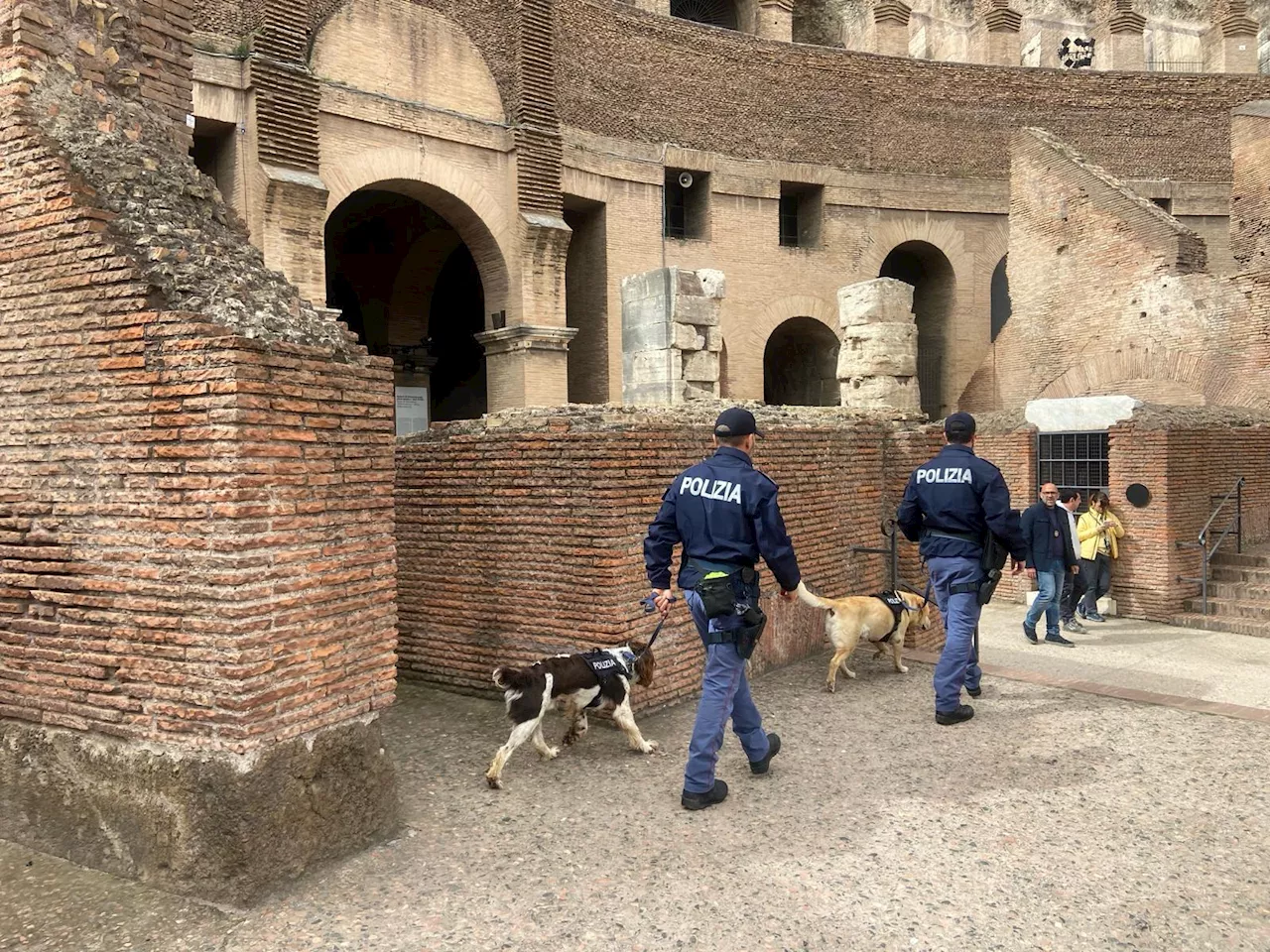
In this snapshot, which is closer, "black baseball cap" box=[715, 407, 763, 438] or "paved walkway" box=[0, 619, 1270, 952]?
"paved walkway" box=[0, 619, 1270, 952]

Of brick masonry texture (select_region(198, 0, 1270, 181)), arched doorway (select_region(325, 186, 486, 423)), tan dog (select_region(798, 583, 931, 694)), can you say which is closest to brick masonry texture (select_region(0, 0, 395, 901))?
tan dog (select_region(798, 583, 931, 694))

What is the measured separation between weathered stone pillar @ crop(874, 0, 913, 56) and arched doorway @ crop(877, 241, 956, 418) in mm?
5353

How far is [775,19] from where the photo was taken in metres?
22.2

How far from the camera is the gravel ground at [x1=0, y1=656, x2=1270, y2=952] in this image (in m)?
3.29

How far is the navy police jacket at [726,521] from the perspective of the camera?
4402mm

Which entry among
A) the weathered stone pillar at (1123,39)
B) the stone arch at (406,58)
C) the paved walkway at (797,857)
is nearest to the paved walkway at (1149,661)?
the paved walkway at (797,857)

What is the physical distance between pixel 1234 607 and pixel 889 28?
18.4 meters

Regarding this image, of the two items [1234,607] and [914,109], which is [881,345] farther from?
[914,109]

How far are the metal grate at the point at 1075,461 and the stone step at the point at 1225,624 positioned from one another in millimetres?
1693

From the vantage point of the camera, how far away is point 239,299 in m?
3.82

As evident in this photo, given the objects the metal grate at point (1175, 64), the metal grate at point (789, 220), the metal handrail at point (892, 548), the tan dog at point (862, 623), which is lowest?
the tan dog at point (862, 623)

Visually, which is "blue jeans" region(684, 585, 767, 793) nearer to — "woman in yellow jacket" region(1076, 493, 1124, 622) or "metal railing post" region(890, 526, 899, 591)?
"metal railing post" region(890, 526, 899, 591)

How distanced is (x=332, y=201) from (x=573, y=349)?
568cm

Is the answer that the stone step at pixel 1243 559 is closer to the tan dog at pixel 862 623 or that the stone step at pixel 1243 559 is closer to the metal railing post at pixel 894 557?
the metal railing post at pixel 894 557
